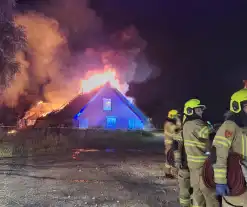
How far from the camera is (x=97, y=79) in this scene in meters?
48.7

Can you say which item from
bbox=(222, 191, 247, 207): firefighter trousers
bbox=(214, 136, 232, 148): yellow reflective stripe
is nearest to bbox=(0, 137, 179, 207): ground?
bbox=(222, 191, 247, 207): firefighter trousers

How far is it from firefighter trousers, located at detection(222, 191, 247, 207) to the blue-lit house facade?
101 feet

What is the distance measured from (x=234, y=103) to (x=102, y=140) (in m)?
20.5

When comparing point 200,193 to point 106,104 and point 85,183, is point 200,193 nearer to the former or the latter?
point 85,183

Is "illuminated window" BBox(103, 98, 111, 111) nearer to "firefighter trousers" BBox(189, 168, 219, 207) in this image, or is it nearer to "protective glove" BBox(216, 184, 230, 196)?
"firefighter trousers" BBox(189, 168, 219, 207)

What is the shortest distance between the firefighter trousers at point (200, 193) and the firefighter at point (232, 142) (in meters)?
0.93

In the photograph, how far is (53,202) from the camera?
7309mm

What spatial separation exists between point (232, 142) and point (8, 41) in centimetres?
1220

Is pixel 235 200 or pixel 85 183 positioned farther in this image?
pixel 85 183

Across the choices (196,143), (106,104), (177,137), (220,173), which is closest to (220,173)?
(220,173)

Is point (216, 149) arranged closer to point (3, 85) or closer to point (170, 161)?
point (170, 161)

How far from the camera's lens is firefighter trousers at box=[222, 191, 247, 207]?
389cm

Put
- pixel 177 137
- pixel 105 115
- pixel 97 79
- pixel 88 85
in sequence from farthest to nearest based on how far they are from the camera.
Answer: pixel 97 79 → pixel 88 85 → pixel 105 115 → pixel 177 137

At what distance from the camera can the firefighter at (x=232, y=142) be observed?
12.6 ft
